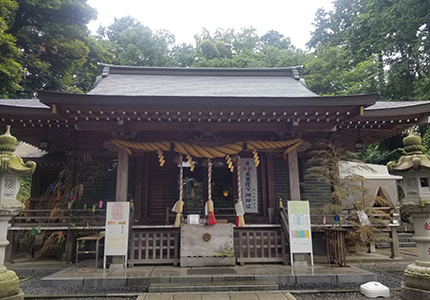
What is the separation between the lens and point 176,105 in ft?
18.6

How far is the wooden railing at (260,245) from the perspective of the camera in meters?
6.25

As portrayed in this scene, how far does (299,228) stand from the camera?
20.0 feet

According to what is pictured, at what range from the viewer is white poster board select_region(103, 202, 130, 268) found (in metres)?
5.82

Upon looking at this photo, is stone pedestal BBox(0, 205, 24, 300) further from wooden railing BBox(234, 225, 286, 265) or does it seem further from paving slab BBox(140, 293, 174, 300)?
wooden railing BBox(234, 225, 286, 265)

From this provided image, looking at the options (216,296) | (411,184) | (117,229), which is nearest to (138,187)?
(117,229)

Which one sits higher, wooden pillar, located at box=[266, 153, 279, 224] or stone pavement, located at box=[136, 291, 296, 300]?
wooden pillar, located at box=[266, 153, 279, 224]

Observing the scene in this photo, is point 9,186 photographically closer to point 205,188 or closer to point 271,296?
point 271,296

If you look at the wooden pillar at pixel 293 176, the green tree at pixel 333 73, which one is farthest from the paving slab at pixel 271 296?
the green tree at pixel 333 73

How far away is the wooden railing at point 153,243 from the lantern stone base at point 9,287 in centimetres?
255

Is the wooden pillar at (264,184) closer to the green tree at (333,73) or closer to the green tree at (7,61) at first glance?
the green tree at (7,61)

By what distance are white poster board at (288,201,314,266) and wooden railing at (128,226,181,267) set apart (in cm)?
262

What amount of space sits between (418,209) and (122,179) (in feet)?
18.8

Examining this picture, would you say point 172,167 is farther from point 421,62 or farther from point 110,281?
point 421,62

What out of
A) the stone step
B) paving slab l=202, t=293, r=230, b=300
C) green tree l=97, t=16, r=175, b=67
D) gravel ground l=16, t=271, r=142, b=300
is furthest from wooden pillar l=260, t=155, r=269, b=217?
green tree l=97, t=16, r=175, b=67
